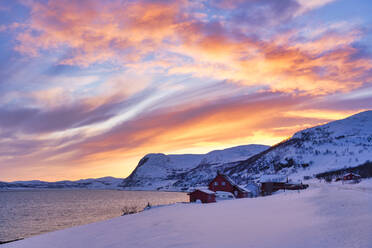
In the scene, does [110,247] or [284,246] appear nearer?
[284,246]

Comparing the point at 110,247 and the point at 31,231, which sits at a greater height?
the point at 110,247

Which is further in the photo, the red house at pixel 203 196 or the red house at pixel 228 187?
the red house at pixel 228 187

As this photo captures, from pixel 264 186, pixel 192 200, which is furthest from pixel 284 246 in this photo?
pixel 264 186

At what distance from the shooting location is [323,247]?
9.29m

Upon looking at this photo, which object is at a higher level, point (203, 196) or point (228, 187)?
point (228, 187)

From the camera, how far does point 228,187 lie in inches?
3027

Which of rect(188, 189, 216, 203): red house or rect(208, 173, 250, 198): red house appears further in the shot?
rect(208, 173, 250, 198): red house

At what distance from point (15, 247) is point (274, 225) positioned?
684 inches

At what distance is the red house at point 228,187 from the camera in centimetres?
7400

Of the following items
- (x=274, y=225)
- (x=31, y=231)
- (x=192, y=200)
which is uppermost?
(x=274, y=225)

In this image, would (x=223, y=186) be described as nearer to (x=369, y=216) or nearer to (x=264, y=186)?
(x=264, y=186)

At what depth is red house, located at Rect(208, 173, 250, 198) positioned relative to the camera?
74000 mm

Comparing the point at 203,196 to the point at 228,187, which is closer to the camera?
the point at 203,196

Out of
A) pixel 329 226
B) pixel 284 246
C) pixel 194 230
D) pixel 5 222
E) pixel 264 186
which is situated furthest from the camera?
pixel 264 186
